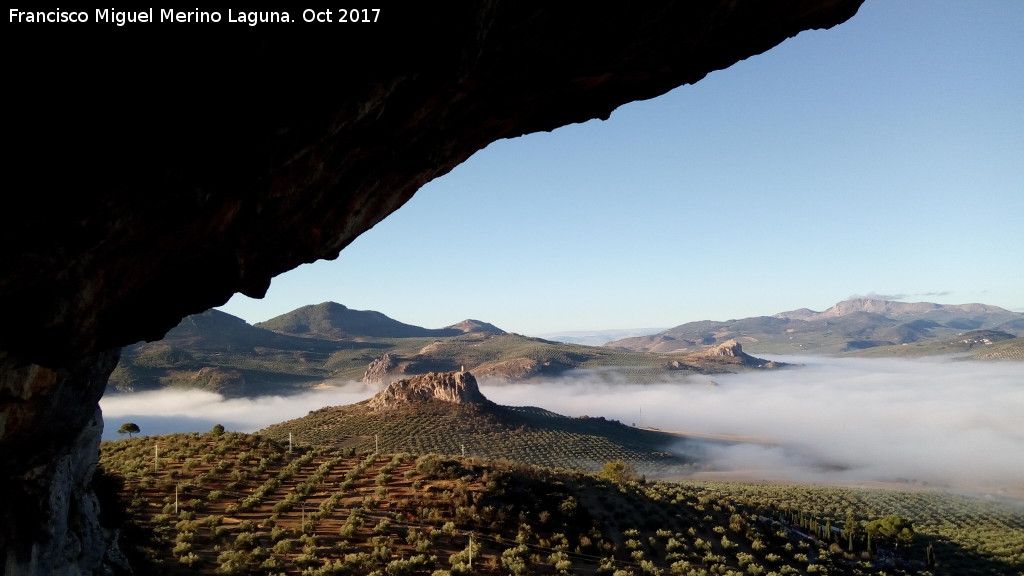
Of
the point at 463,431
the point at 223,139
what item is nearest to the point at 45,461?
the point at 223,139

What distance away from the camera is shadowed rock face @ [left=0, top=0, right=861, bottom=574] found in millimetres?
6023

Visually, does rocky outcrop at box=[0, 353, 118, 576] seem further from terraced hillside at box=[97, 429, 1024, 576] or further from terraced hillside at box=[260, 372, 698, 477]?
terraced hillside at box=[260, 372, 698, 477]

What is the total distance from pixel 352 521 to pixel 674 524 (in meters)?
17.3

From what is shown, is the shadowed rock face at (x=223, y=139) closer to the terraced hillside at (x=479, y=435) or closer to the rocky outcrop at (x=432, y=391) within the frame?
the terraced hillside at (x=479, y=435)

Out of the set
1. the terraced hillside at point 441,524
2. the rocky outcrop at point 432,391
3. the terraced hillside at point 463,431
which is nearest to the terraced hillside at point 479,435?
the terraced hillside at point 463,431

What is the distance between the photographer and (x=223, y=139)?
6957 millimetres

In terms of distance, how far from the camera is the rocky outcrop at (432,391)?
95.1 meters

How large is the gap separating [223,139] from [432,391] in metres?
94.3

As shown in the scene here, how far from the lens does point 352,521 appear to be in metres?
24.8

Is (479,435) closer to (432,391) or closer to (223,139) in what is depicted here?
(432,391)

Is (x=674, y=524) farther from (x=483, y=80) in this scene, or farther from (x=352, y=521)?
(x=483, y=80)

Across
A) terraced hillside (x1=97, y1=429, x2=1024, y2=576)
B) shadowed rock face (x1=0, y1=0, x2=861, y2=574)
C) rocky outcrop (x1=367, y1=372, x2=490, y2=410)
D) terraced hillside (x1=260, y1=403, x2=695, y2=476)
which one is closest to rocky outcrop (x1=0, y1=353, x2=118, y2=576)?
shadowed rock face (x1=0, y1=0, x2=861, y2=574)

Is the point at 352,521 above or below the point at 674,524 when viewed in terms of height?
above

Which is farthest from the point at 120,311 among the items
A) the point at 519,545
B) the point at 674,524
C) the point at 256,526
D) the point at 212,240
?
the point at 674,524
